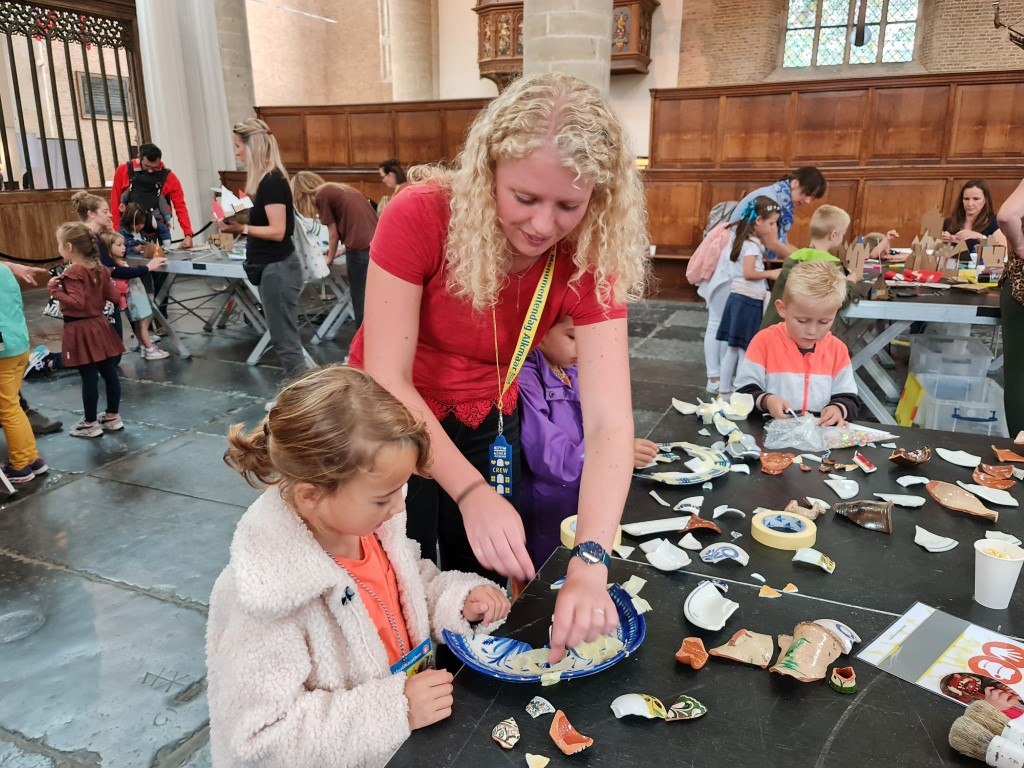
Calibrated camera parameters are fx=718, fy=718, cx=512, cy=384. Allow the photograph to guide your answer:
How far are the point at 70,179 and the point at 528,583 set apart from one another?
1135cm

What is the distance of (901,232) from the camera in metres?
8.76

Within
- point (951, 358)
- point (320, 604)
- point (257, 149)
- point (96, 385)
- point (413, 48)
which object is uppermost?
point (413, 48)

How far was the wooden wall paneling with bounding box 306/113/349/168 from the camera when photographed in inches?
460

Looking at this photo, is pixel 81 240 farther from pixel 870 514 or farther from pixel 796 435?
pixel 870 514

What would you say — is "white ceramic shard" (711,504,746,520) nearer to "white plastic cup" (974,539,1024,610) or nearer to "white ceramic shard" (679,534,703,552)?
"white ceramic shard" (679,534,703,552)

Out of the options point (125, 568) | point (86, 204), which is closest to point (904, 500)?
point (125, 568)

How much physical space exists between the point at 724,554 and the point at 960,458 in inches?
37.2

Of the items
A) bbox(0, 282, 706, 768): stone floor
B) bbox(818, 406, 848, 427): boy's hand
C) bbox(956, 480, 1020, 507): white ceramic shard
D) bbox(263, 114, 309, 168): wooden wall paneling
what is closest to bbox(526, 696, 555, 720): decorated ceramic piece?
bbox(956, 480, 1020, 507): white ceramic shard

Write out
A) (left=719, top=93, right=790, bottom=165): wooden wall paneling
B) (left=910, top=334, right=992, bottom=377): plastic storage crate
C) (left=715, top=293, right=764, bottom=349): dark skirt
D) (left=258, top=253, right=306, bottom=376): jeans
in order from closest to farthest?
(left=910, top=334, right=992, bottom=377): plastic storage crate, (left=715, top=293, right=764, bottom=349): dark skirt, (left=258, top=253, right=306, bottom=376): jeans, (left=719, top=93, right=790, bottom=165): wooden wall paneling

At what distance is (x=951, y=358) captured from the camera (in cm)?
425

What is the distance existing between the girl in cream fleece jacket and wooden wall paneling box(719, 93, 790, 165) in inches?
358

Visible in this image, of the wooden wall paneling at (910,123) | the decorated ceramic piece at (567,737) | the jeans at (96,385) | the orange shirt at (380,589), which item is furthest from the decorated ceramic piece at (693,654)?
the wooden wall paneling at (910,123)

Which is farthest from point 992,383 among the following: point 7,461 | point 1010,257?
point 7,461

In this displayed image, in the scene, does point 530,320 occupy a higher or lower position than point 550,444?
higher
